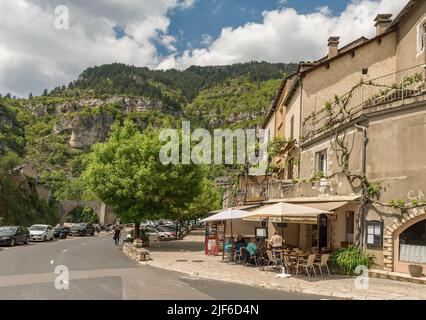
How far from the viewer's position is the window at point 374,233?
16.4 m

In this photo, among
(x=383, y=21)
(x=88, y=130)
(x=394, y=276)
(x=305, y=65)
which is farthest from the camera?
(x=88, y=130)

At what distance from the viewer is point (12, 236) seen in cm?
3244

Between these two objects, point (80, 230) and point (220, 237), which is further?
point (80, 230)

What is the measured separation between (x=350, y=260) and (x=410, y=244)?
7.12 feet

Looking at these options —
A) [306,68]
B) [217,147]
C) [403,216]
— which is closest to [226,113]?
[217,147]

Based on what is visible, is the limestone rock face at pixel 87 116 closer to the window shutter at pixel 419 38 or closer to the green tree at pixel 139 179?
the green tree at pixel 139 179

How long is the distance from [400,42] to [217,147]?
19719mm

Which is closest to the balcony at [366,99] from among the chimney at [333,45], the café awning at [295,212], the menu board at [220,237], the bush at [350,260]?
the café awning at [295,212]

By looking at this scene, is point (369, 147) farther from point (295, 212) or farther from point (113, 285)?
point (113, 285)

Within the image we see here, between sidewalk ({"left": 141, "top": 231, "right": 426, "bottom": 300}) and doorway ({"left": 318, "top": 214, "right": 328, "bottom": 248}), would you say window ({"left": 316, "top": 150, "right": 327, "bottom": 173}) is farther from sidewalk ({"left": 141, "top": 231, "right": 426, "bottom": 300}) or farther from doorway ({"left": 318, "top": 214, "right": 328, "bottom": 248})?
sidewalk ({"left": 141, "top": 231, "right": 426, "bottom": 300})

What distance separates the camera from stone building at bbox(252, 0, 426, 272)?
15.8m

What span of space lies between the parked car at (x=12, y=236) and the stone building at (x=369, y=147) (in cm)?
1942

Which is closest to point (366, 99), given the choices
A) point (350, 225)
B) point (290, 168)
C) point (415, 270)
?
point (350, 225)

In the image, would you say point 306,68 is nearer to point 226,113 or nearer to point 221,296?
point 221,296
